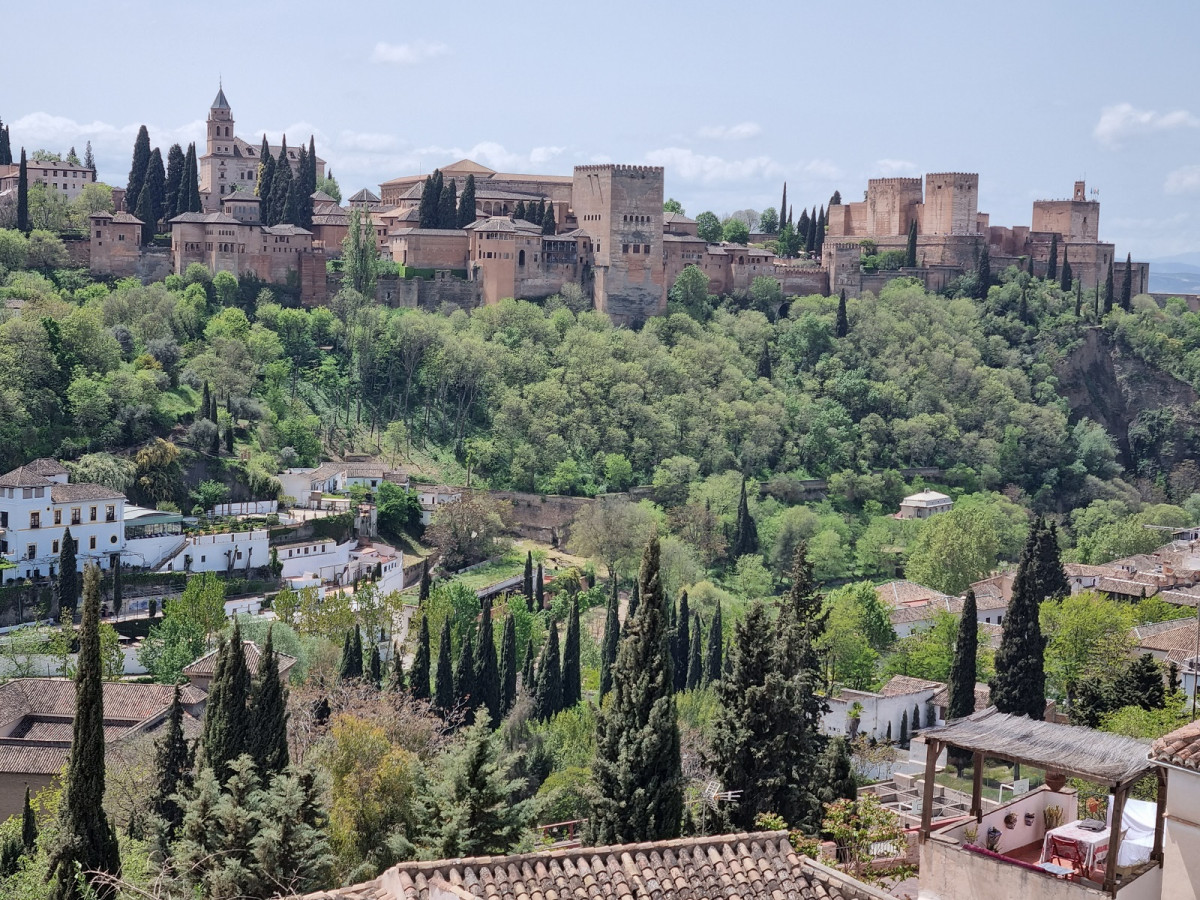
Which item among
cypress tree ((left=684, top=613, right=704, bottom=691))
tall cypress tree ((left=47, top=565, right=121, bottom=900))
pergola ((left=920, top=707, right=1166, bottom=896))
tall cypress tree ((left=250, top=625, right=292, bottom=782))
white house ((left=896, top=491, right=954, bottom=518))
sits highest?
pergola ((left=920, top=707, right=1166, bottom=896))

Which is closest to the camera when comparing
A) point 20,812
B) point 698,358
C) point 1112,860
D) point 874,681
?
point 1112,860

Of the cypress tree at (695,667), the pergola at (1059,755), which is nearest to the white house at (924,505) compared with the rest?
the cypress tree at (695,667)

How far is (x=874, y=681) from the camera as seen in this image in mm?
39125

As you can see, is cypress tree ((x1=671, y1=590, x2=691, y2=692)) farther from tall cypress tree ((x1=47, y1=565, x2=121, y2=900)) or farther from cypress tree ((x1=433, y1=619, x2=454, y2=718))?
tall cypress tree ((x1=47, y1=565, x2=121, y2=900))

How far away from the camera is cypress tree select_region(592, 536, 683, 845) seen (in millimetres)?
18484

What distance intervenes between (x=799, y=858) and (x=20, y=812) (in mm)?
19561

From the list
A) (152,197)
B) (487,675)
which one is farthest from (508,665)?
(152,197)

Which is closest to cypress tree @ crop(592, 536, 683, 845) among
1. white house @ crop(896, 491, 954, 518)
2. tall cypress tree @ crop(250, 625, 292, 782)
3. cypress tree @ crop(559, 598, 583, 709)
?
tall cypress tree @ crop(250, 625, 292, 782)

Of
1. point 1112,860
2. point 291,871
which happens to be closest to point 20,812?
point 291,871

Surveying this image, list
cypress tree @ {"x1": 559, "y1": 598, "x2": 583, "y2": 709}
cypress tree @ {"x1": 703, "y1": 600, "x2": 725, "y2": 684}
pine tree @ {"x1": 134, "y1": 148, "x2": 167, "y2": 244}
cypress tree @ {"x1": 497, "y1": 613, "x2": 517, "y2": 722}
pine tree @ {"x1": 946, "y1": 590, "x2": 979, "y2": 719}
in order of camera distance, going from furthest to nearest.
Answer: pine tree @ {"x1": 134, "y1": 148, "x2": 167, "y2": 244}, cypress tree @ {"x1": 703, "y1": 600, "x2": 725, "y2": 684}, cypress tree @ {"x1": 559, "y1": 598, "x2": 583, "y2": 709}, cypress tree @ {"x1": 497, "y1": 613, "x2": 517, "y2": 722}, pine tree @ {"x1": 946, "y1": 590, "x2": 979, "y2": 719}

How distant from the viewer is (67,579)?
38.7 metres

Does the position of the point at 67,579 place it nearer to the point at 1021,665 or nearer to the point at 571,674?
the point at 571,674

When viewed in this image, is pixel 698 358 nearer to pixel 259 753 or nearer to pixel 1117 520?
pixel 1117 520

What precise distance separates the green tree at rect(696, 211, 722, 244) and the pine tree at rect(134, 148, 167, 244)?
81.9 feet
